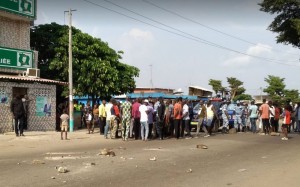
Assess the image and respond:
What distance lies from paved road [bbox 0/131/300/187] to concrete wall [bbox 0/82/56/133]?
5.04 meters

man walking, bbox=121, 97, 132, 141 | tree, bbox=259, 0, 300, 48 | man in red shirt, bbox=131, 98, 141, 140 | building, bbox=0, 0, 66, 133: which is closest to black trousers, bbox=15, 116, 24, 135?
building, bbox=0, 0, 66, 133

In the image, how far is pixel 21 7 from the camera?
877 inches

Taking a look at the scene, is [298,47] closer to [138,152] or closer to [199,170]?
[138,152]

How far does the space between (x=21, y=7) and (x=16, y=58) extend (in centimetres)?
274

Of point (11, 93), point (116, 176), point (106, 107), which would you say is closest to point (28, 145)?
point (106, 107)

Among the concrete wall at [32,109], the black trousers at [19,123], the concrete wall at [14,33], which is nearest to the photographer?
the black trousers at [19,123]

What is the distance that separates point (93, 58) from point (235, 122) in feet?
32.3

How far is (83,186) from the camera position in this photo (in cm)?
759

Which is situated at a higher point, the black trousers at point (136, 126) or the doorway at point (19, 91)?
the doorway at point (19, 91)

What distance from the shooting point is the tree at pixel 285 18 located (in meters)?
25.6

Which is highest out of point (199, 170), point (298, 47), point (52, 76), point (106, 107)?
point (298, 47)

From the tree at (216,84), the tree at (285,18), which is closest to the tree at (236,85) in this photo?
the tree at (216,84)

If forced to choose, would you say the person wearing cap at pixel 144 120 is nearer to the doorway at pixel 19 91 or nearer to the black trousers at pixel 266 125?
the black trousers at pixel 266 125

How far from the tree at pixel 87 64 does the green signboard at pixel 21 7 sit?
3246 mm
